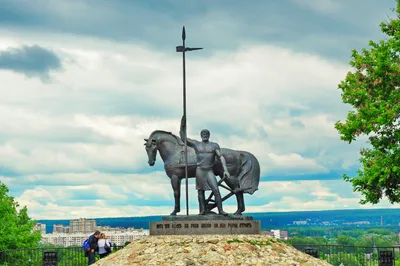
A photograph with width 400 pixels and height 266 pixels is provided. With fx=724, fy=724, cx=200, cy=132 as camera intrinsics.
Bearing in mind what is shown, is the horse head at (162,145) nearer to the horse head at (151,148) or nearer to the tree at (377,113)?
the horse head at (151,148)

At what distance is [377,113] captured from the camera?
2414cm

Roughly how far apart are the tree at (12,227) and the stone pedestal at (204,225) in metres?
18.7

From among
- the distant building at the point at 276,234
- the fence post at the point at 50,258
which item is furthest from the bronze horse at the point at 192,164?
the fence post at the point at 50,258

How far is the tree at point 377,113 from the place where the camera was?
24000 mm

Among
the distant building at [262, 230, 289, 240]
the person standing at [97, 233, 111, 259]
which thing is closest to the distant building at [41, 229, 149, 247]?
the distant building at [262, 230, 289, 240]

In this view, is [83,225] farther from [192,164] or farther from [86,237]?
[192,164]

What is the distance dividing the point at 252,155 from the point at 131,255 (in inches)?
198

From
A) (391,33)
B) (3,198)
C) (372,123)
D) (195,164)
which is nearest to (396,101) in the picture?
(372,123)

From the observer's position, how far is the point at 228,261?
1780cm

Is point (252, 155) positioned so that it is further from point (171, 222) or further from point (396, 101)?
point (396, 101)

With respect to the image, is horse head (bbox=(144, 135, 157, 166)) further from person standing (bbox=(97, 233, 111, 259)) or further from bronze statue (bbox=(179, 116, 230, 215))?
person standing (bbox=(97, 233, 111, 259))

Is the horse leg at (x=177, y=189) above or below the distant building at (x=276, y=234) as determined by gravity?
above

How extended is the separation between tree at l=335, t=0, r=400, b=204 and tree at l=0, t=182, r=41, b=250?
61.7 feet

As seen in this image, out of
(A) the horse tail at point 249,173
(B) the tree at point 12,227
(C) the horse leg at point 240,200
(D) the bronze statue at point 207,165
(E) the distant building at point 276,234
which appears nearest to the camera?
(D) the bronze statue at point 207,165
